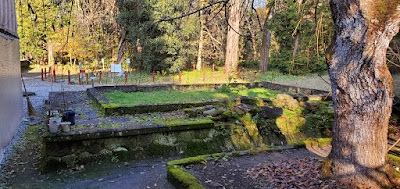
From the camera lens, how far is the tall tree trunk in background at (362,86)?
10.5 feet

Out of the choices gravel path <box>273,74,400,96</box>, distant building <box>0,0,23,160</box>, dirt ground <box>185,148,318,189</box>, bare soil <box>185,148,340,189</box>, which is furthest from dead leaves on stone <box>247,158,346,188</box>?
gravel path <box>273,74,400,96</box>

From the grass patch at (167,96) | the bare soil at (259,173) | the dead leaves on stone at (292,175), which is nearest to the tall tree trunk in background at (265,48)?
the grass patch at (167,96)

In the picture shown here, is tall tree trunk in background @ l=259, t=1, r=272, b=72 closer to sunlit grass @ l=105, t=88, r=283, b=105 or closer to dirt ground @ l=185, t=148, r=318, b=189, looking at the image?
sunlit grass @ l=105, t=88, r=283, b=105

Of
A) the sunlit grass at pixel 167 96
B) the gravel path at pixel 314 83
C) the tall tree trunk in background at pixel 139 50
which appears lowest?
the sunlit grass at pixel 167 96

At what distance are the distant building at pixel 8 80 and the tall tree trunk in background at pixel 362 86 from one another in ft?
19.0

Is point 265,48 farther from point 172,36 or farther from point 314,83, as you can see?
point 172,36

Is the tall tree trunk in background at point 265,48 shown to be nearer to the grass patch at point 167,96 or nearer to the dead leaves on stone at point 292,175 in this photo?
the grass patch at point 167,96

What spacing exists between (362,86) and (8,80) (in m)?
7.23

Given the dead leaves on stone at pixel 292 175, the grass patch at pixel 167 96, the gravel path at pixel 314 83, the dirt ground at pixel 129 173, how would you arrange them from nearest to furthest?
the dead leaves on stone at pixel 292 175 → the dirt ground at pixel 129 173 → the grass patch at pixel 167 96 → the gravel path at pixel 314 83

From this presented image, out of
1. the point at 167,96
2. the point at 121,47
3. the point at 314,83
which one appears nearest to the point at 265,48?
the point at 314,83

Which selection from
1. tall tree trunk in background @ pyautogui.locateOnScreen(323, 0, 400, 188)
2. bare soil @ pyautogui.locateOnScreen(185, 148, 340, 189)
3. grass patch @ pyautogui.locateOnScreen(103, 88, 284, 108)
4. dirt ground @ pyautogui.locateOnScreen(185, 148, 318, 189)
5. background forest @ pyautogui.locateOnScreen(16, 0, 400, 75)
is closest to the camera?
tall tree trunk in background @ pyautogui.locateOnScreen(323, 0, 400, 188)

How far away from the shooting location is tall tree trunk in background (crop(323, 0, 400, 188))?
126 inches

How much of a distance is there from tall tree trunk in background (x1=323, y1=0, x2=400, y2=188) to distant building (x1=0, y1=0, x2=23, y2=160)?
5792 millimetres

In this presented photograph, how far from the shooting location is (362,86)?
334 cm
